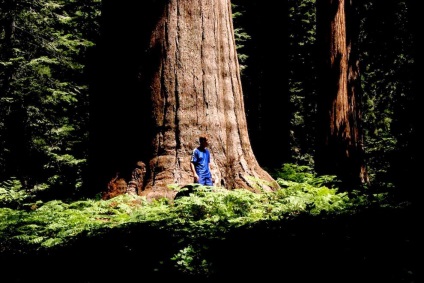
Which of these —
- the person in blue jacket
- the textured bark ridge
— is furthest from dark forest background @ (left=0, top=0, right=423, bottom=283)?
the person in blue jacket

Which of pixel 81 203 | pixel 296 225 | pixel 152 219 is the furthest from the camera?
pixel 81 203

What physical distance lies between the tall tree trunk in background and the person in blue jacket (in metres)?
3.40

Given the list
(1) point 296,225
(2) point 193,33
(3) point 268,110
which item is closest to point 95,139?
(2) point 193,33

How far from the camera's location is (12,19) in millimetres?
17016

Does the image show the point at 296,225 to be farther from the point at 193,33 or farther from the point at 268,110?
the point at 268,110

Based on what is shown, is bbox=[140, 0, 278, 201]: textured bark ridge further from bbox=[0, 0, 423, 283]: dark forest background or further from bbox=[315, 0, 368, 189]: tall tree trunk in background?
bbox=[315, 0, 368, 189]: tall tree trunk in background

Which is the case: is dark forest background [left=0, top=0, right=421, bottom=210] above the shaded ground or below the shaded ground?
above

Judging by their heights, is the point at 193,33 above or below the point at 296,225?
above

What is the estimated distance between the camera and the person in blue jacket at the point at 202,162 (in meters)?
5.83

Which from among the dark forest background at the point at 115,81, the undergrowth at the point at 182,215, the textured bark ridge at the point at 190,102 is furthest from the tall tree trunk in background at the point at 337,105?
the undergrowth at the point at 182,215

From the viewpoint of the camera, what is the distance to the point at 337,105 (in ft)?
27.5

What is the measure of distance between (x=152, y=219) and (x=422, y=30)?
420 cm

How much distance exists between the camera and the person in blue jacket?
230 inches

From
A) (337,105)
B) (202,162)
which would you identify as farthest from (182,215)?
(337,105)
